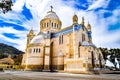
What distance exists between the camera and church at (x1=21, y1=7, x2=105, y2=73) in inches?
1389

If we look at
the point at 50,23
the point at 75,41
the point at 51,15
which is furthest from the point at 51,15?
the point at 75,41

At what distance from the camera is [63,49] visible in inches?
1558

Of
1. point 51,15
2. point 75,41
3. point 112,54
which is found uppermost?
point 51,15

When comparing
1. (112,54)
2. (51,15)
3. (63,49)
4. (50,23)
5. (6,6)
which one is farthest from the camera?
(112,54)

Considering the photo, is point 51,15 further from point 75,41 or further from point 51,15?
point 75,41

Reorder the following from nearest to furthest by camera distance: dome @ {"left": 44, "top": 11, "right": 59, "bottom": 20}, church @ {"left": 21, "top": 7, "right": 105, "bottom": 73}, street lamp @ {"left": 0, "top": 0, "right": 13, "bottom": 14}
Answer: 1. street lamp @ {"left": 0, "top": 0, "right": 13, "bottom": 14}
2. church @ {"left": 21, "top": 7, "right": 105, "bottom": 73}
3. dome @ {"left": 44, "top": 11, "right": 59, "bottom": 20}

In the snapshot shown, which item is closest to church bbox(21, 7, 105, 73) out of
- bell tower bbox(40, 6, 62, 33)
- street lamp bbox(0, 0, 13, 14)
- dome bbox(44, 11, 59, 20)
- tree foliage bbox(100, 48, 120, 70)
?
bell tower bbox(40, 6, 62, 33)

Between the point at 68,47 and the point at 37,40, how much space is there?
38.4ft

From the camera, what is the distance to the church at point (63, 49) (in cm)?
3528

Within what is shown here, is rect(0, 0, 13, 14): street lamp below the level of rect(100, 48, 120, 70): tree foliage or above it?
above

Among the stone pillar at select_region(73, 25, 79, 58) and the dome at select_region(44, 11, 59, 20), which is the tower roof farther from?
the stone pillar at select_region(73, 25, 79, 58)

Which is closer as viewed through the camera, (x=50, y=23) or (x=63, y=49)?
(x=63, y=49)

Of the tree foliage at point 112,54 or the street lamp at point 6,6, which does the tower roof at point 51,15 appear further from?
the street lamp at point 6,6

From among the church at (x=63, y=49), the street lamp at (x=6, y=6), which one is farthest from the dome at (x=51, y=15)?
the street lamp at (x=6, y=6)
